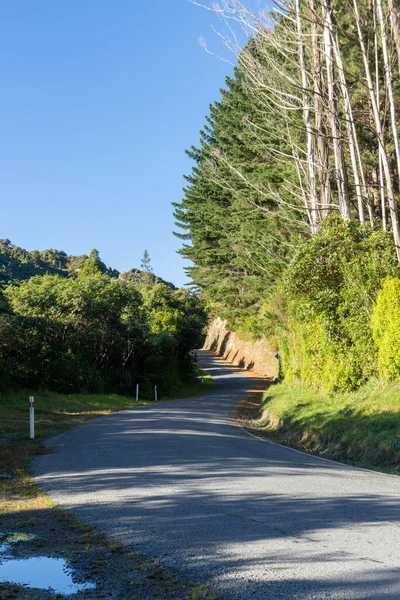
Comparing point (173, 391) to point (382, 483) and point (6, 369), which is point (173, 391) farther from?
point (382, 483)

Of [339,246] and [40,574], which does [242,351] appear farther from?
[40,574]

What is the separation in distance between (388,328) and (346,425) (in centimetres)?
278

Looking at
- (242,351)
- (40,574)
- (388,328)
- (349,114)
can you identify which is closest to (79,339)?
(349,114)

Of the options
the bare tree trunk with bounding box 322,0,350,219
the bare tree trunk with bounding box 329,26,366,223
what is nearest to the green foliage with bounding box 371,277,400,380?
the bare tree trunk with bounding box 329,26,366,223

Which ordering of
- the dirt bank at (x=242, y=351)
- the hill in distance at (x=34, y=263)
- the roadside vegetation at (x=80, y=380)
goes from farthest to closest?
the hill in distance at (x=34, y=263) < the dirt bank at (x=242, y=351) < the roadside vegetation at (x=80, y=380)

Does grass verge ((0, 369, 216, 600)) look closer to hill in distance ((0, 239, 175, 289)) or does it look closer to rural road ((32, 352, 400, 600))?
rural road ((32, 352, 400, 600))

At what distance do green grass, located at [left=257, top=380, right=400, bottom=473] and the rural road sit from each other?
111 centimetres

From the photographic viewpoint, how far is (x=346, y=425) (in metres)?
14.9

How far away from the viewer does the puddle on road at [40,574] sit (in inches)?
188

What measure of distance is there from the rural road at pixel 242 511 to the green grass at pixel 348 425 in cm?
111

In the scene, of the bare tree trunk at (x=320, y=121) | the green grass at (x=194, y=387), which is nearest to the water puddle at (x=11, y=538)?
the bare tree trunk at (x=320, y=121)

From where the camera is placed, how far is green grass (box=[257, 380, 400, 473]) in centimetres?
1238

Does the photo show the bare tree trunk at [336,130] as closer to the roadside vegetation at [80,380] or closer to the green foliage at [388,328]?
the green foliage at [388,328]

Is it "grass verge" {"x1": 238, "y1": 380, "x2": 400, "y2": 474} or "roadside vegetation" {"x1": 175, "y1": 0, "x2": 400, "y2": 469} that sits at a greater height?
"roadside vegetation" {"x1": 175, "y1": 0, "x2": 400, "y2": 469}
